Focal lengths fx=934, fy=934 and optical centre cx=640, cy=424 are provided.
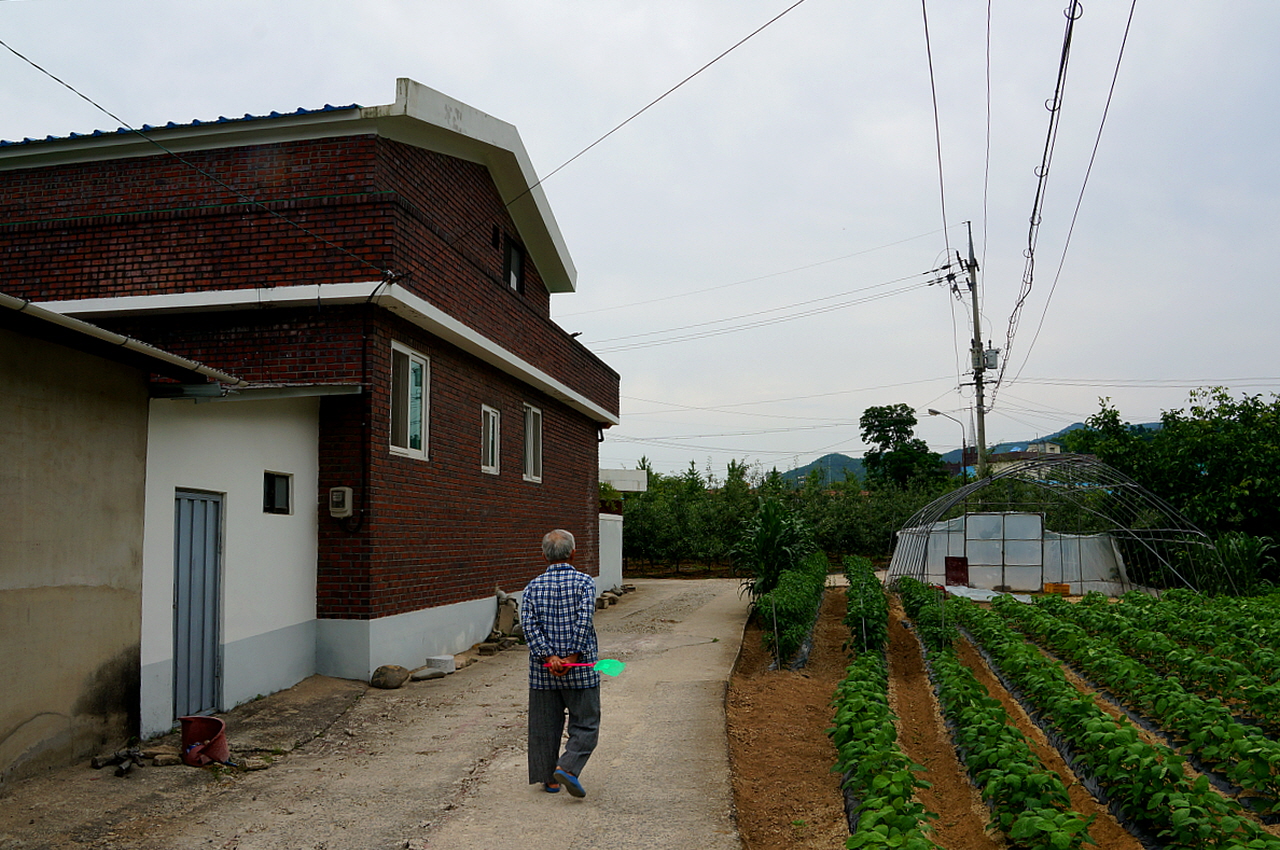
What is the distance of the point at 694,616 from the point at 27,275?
39.9 ft

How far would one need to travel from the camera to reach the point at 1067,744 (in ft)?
23.1

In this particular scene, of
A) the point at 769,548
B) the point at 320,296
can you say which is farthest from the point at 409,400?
A: the point at 769,548

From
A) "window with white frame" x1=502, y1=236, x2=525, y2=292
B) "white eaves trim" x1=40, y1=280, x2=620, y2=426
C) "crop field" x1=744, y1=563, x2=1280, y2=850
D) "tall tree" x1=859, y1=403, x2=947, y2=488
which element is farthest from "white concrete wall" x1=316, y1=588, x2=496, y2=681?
"tall tree" x1=859, y1=403, x2=947, y2=488

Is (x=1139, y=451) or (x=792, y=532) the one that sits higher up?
(x=1139, y=451)

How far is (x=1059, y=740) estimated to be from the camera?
7.36 meters

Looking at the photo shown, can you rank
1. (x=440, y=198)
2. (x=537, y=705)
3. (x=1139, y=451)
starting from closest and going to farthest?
(x=537, y=705)
(x=440, y=198)
(x=1139, y=451)

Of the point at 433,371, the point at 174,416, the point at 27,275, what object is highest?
the point at 27,275

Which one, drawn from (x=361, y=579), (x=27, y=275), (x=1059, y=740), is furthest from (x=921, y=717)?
(x=27, y=275)

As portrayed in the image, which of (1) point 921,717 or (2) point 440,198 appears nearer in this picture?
(1) point 921,717

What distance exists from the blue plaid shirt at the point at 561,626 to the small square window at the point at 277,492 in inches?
177

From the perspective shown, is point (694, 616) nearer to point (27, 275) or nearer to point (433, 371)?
point (433, 371)

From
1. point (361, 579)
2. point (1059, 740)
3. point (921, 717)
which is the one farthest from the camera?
Result: point (361, 579)

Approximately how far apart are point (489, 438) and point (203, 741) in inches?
289

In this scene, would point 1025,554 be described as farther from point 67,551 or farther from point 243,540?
point 67,551
